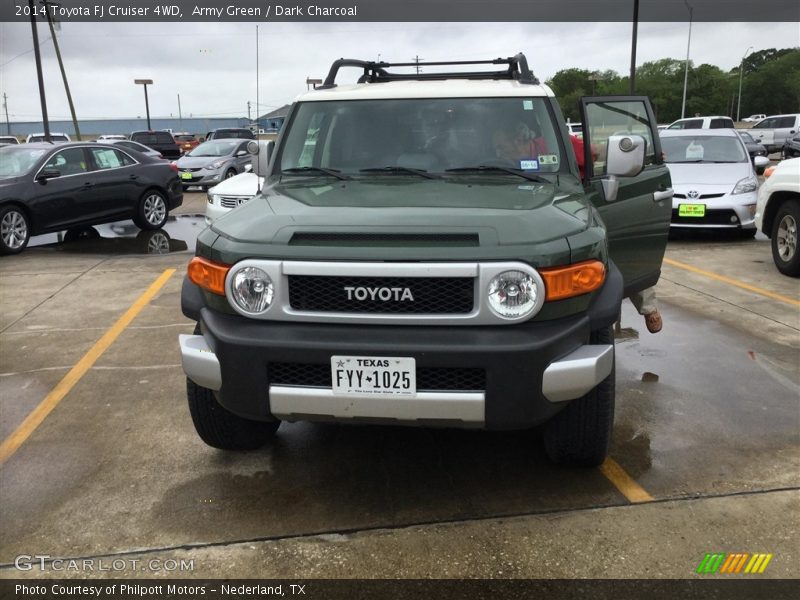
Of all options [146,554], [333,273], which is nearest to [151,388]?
[146,554]

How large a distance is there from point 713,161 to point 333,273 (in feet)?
31.7

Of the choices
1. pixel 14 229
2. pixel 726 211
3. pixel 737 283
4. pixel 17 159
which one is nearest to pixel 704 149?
pixel 726 211

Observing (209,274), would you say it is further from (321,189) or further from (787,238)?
(787,238)

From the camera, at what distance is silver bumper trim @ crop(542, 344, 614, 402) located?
2793mm

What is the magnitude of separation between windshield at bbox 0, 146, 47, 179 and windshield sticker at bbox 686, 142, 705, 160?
31.7ft

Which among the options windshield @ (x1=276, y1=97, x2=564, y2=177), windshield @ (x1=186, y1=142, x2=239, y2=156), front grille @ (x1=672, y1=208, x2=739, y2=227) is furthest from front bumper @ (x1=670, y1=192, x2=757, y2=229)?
windshield @ (x1=186, y1=142, x2=239, y2=156)

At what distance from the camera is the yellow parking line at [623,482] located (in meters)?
3.28

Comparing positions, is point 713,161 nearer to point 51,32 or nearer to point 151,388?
point 151,388

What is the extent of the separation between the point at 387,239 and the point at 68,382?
3.05m

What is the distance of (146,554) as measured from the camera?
115 inches

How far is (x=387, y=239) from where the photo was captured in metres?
2.89

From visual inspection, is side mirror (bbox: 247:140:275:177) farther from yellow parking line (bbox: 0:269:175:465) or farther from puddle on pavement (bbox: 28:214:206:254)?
puddle on pavement (bbox: 28:214:206:254)

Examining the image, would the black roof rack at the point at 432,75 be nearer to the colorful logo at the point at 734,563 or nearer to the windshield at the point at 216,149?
the colorful logo at the point at 734,563

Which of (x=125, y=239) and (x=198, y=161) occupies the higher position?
(x=198, y=161)
